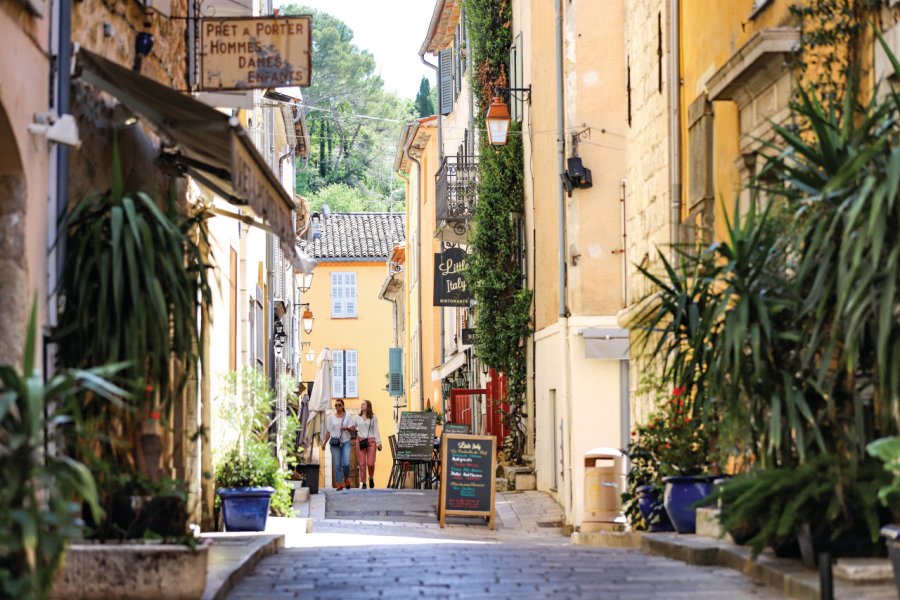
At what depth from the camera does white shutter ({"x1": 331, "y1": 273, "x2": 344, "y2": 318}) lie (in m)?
55.7

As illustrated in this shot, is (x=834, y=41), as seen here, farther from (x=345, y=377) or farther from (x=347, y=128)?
(x=347, y=128)

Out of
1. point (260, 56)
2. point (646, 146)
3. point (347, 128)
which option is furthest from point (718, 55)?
point (347, 128)

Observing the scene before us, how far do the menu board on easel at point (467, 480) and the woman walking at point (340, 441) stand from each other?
8.85 m

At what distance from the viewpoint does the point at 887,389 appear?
7.68 metres

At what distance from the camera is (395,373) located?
161 feet

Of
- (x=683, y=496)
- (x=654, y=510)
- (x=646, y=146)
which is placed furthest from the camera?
(x=646, y=146)

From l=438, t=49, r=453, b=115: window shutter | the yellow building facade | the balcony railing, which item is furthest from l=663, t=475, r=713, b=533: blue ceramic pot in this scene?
the yellow building facade

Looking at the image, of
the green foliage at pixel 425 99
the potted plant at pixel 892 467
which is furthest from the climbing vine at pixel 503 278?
the green foliage at pixel 425 99

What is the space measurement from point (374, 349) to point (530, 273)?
103 feet

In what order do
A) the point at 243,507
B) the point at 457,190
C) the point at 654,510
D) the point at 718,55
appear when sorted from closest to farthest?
1. the point at 654,510
2. the point at 718,55
3. the point at 243,507
4. the point at 457,190

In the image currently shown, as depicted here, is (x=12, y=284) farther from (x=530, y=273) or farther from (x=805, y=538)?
(x=530, y=273)

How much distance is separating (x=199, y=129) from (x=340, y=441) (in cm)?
1880

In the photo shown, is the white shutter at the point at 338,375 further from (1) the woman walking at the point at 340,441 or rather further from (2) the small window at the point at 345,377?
(1) the woman walking at the point at 340,441

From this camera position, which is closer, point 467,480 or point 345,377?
point 467,480
